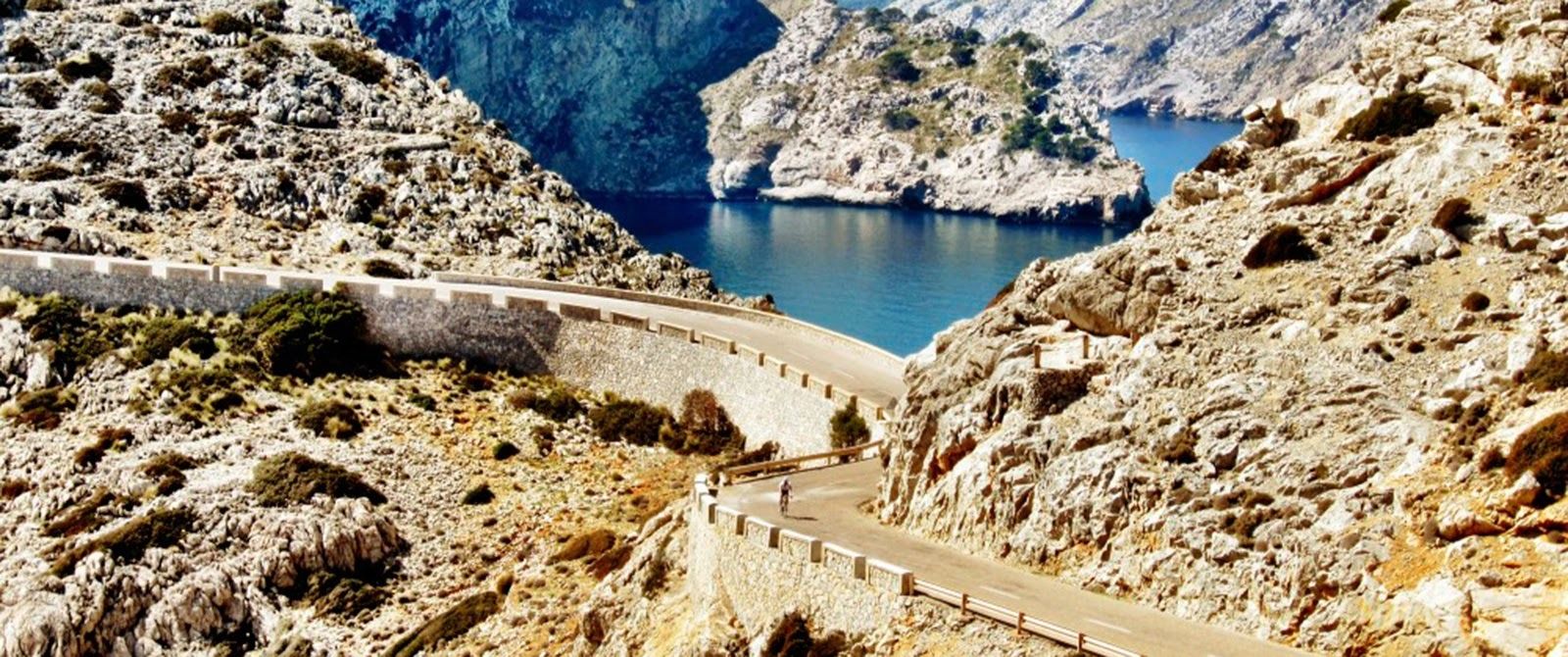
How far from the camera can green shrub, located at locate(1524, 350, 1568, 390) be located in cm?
3009

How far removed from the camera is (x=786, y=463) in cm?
4622

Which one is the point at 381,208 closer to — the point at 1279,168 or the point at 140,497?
the point at 140,497

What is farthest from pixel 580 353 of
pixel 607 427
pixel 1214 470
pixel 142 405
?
pixel 1214 470

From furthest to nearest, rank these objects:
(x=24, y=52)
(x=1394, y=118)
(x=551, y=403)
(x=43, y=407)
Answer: (x=24, y=52), (x=43, y=407), (x=551, y=403), (x=1394, y=118)

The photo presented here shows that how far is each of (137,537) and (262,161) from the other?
33.8 meters

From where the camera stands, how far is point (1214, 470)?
111 feet

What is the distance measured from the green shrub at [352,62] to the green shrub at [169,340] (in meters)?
28.5

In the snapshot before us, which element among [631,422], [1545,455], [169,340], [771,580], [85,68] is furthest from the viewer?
[85,68]

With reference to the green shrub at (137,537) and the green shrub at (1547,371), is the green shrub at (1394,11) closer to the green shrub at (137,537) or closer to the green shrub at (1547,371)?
the green shrub at (1547,371)

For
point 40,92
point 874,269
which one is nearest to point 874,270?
point 874,269

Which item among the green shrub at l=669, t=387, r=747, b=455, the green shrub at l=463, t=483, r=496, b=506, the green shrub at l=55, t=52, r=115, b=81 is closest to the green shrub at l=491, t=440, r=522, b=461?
the green shrub at l=463, t=483, r=496, b=506

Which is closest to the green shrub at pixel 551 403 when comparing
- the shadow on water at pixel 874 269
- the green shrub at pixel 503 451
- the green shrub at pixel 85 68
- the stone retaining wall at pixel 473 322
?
the stone retaining wall at pixel 473 322

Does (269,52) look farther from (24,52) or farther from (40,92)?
(24,52)

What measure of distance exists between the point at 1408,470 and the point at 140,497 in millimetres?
42434
